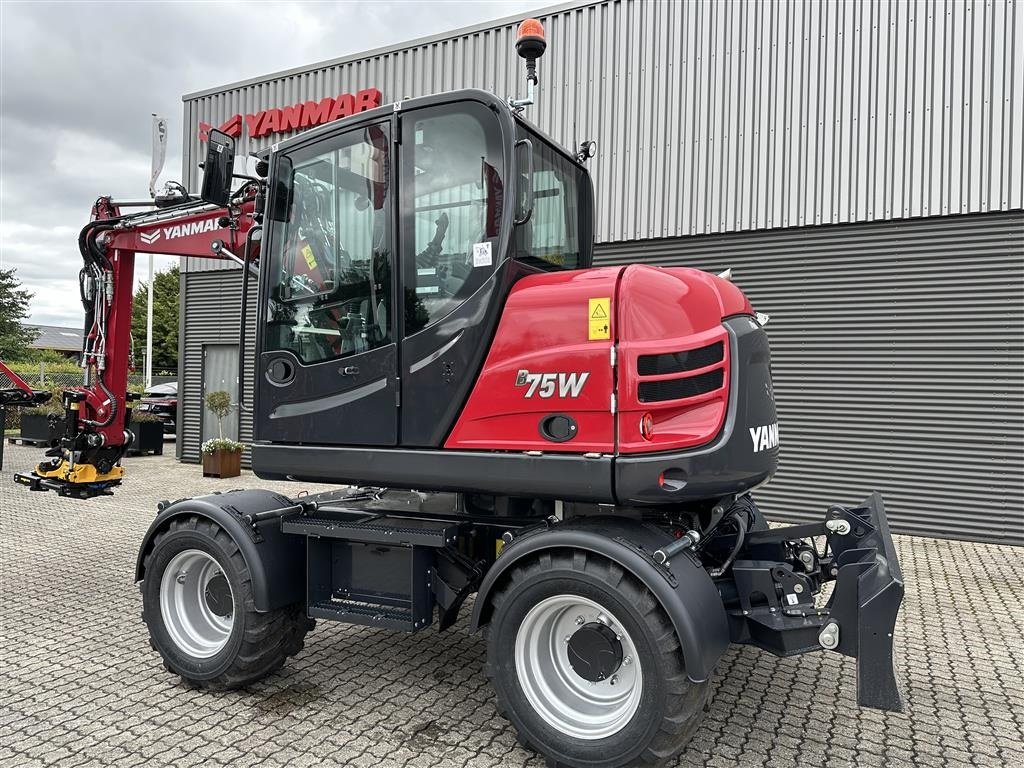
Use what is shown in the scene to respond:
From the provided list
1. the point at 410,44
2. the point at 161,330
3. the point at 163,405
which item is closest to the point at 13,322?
the point at 161,330

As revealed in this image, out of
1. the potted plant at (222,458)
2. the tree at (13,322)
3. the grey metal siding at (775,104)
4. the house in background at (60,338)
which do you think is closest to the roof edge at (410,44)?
the grey metal siding at (775,104)

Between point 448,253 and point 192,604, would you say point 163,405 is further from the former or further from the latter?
point 448,253

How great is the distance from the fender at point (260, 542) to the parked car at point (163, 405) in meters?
14.9

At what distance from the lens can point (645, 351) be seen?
318 cm

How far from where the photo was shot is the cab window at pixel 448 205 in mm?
3545

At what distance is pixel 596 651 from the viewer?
3211 millimetres

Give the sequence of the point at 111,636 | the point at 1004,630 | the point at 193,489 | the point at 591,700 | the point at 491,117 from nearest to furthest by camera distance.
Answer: the point at 591,700 → the point at 491,117 → the point at 111,636 → the point at 1004,630 → the point at 193,489

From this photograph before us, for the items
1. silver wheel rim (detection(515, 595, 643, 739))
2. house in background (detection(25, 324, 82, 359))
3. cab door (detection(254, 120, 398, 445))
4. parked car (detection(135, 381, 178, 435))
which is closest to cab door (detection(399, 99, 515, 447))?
cab door (detection(254, 120, 398, 445))

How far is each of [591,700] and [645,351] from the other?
1.62m

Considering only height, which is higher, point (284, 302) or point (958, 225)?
point (958, 225)

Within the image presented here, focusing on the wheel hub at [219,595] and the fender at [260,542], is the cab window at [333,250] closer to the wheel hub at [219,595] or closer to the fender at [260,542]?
the fender at [260,542]

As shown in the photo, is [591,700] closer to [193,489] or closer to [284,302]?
[284,302]

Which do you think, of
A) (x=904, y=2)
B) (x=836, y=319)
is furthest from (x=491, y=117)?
(x=904, y=2)

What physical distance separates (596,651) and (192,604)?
2.50 meters
